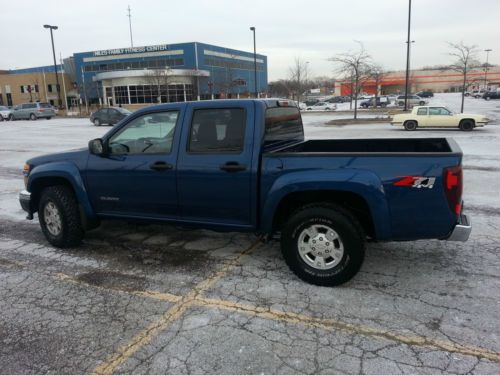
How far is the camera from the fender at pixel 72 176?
516 cm

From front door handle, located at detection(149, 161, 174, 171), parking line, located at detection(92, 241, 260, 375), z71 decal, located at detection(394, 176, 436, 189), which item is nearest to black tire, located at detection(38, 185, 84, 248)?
front door handle, located at detection(149, 161, 174, 171)

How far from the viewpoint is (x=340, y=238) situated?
A: 13.0ft

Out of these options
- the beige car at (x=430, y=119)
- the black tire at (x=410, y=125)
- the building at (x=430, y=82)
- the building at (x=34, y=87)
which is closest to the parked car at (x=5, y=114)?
the building at (x=34, y=87)

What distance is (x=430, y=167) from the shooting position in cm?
366

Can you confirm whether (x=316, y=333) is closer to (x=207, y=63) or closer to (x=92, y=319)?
(x=92, y=319)

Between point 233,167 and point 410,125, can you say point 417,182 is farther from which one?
point 410,125

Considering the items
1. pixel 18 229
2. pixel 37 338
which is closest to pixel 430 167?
pixel 37 338

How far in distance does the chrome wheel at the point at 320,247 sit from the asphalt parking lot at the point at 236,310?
0.88 ft

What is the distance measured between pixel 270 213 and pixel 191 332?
134 centimetres

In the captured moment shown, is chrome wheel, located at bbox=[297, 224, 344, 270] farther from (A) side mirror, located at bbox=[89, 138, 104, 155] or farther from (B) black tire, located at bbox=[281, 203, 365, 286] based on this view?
(A) side mirror, located at bbox=[89, 138, 104, 155]

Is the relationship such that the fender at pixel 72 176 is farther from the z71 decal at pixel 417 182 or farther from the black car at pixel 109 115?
the black car at pixel 109 115

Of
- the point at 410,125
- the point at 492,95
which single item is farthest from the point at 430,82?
the point at 410,125

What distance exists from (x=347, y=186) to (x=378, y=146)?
1669 mm

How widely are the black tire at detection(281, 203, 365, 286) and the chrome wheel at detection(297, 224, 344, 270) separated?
3 cm
